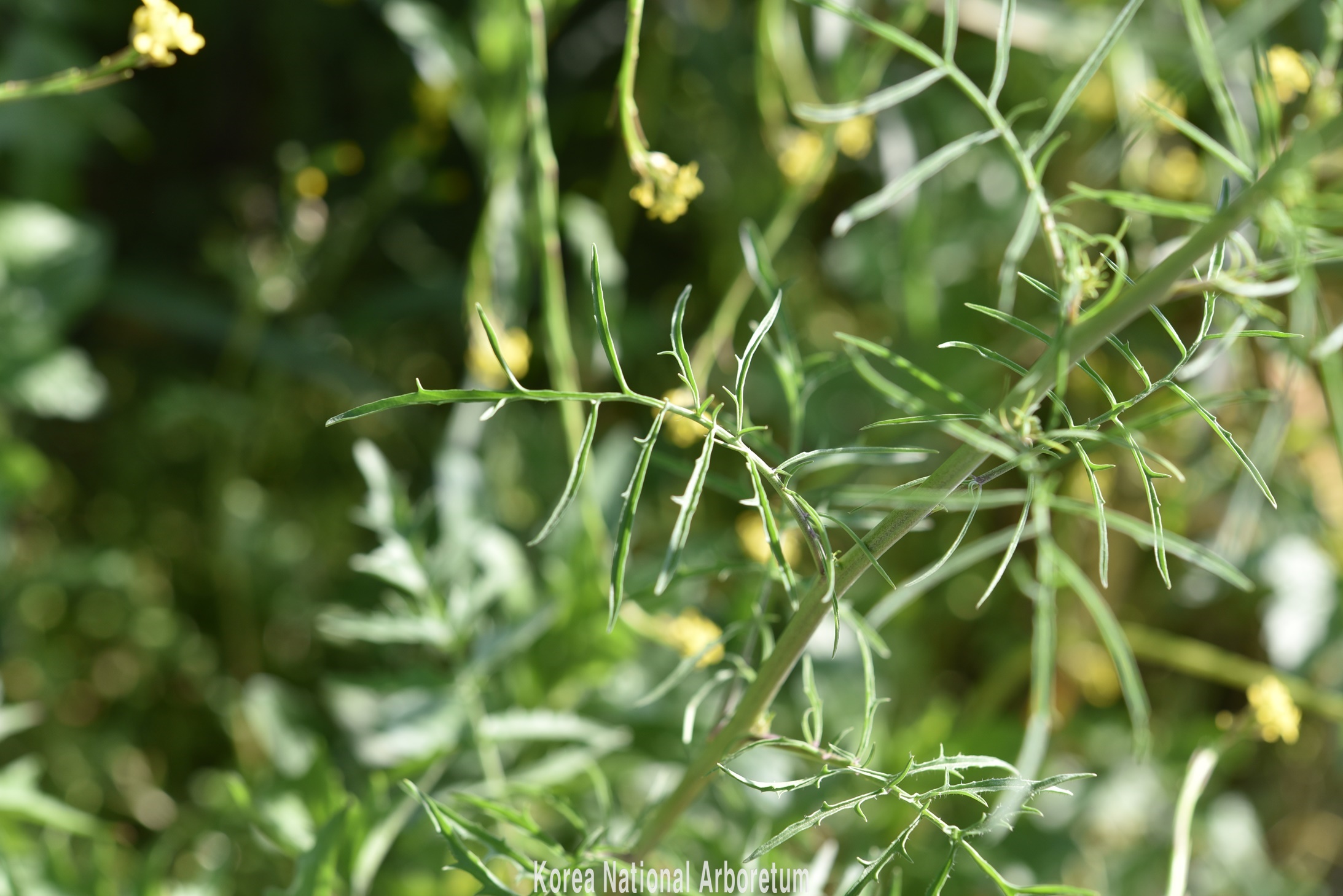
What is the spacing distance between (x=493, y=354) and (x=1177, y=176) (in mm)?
615

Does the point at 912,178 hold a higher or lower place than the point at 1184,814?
higher

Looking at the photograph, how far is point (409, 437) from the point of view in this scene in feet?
2.77

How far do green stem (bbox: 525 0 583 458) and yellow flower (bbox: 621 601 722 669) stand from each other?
4.3 inches

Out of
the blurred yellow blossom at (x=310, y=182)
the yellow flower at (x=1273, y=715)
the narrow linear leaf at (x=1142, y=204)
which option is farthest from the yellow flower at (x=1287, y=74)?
the blurred yellow blossom at (x=310, y=182)

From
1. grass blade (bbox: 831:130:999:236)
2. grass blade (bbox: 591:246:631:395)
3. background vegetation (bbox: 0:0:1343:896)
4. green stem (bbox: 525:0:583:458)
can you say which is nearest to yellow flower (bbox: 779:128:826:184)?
background vegetation (bbox: 0:0:1343:896)

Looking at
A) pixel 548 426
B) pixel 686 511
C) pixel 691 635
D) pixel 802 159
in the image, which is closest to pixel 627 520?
pixel 686 511

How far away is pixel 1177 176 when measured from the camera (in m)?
0.86

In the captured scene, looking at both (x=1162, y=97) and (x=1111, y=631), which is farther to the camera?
(x=1162, y=97)

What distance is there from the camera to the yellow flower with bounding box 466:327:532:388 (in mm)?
576

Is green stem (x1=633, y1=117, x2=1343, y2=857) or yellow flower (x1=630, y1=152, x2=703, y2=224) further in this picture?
yellow flower (x1=630, y1=152, x2=703, y2=224)

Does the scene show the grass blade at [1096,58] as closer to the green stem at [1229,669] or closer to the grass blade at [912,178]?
the grass blade at [912,178]

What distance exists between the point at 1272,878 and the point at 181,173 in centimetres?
105

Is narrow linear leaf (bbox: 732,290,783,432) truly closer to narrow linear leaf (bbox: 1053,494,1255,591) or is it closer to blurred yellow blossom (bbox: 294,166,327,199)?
narrow linear leaf (bbox: 1053,494,1255,591)

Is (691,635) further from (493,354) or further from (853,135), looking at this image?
(853,135)
